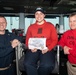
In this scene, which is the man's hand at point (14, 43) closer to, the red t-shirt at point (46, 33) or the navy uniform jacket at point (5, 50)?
the navy uniform jacket at point (5, 50)

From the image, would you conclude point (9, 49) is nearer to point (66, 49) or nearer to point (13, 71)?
point (13, 71)

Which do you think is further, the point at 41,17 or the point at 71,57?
the point at 41,17

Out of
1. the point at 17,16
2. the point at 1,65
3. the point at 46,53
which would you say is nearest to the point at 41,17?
Answer: the point at 46,53

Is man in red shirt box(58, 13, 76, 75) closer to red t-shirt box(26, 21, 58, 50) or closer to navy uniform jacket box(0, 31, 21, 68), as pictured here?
red t-shirt box(26, 21, 58, 50)

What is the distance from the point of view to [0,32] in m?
2.15

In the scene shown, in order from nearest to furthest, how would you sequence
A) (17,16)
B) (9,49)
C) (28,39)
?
(9,49)
(28,39)
(17,16)

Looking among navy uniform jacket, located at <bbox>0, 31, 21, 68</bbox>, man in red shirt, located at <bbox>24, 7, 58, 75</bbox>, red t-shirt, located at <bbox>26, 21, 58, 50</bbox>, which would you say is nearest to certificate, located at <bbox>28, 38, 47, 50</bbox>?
man in red shirt, located at <bbox>24, 7, 58, 75</bbox>

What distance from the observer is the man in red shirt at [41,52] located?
6.36ft

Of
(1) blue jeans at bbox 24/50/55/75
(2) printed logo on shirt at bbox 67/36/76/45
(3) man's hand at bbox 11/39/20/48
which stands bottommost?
(1) blue jeans at bbox 24/50/55/75

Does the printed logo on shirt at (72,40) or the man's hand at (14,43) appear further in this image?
the man's hand at (14,43)

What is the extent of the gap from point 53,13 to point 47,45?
30.5 ft

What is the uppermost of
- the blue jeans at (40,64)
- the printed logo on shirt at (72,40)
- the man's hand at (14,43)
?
the printed logo on shirt at (72,40)

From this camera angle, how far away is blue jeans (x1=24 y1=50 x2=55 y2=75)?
192 centimetres

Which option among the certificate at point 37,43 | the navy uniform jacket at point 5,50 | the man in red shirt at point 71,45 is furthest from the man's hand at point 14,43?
the man in red shirt at point 71,45
